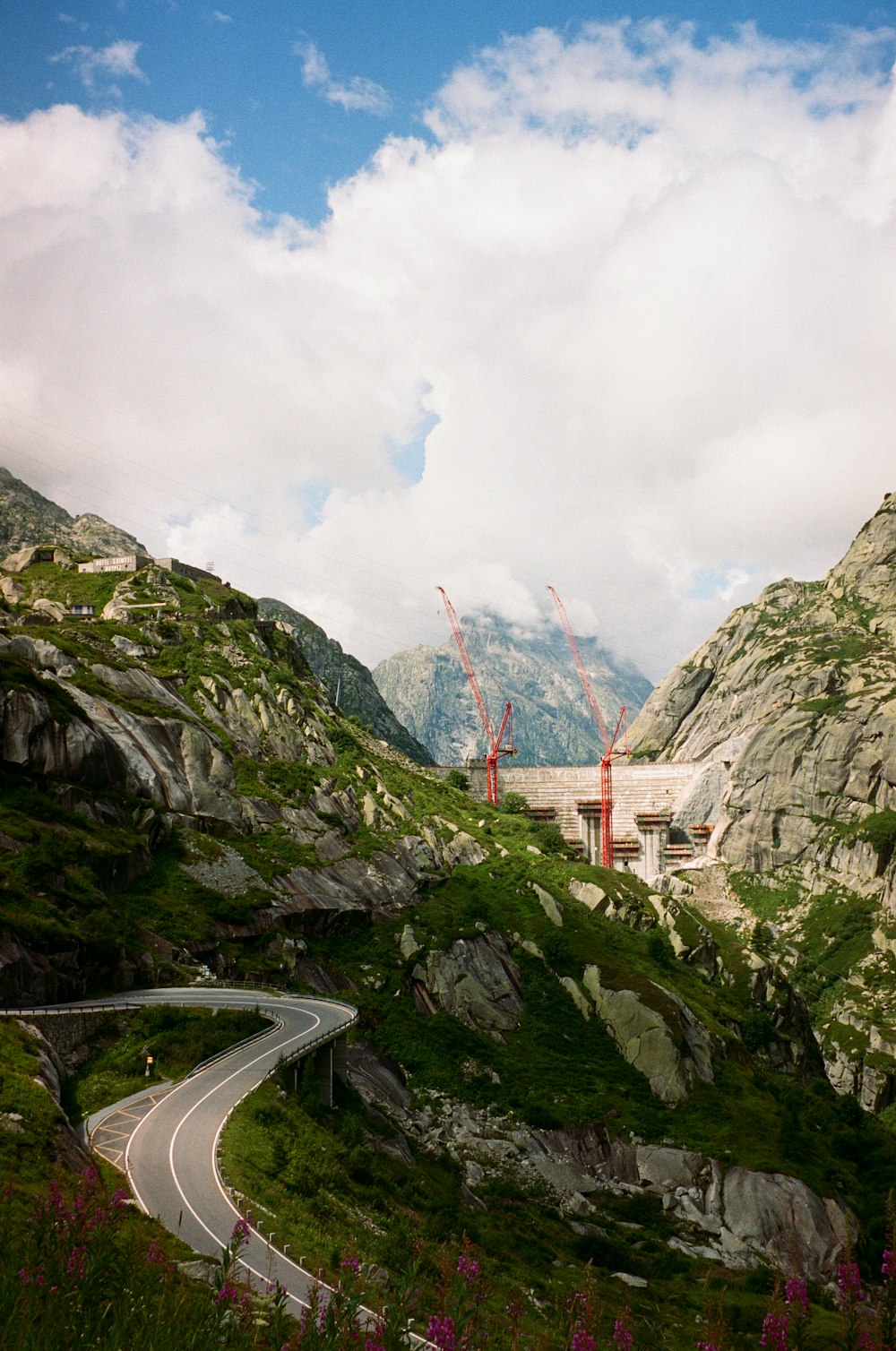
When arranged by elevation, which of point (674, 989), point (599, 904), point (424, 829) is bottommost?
point (674, 989)

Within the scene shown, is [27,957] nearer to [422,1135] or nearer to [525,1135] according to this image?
[422,1135]

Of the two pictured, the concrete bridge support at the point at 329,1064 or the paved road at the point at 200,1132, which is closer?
the paved road at the point at 200,1132

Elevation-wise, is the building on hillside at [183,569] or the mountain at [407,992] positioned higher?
the building on hillside at [183,569]

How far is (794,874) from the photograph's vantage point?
559 ft

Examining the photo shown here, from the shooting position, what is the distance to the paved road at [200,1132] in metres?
22.0

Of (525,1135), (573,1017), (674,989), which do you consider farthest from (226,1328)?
(674,989)

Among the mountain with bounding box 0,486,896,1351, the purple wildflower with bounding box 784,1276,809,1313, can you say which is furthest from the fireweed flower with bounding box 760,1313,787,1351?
the mountain with bounding box 0,486,896,1351

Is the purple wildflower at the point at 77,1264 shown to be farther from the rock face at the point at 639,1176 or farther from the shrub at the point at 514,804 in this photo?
the shrub at the point at 514,804

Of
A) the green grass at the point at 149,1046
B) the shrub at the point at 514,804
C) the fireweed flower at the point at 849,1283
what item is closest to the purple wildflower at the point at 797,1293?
the fireweed flower at the point at 849,1283

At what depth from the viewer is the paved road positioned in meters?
22.0

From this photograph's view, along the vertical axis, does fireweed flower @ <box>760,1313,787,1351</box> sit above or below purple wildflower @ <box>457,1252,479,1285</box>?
above

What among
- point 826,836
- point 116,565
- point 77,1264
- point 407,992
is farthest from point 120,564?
point 826,836

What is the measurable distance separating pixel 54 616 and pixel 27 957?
208 feet

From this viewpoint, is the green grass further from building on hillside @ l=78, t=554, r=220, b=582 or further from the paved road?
building on hillside @ l=78, t=554, r=220, b=582
